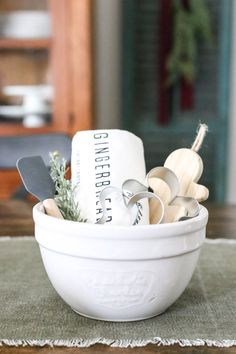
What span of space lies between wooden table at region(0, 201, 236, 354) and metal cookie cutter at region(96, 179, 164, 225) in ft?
0.42

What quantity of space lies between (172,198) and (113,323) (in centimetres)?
15

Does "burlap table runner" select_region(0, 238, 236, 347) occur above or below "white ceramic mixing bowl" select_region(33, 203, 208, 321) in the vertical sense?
below

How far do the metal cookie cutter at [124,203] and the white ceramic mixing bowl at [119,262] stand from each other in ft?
0.12

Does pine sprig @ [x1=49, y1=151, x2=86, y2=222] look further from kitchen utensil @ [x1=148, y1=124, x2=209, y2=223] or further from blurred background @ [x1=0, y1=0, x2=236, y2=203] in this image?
blurred background @ [x1=0, y1=0, x2=236, y2=203]

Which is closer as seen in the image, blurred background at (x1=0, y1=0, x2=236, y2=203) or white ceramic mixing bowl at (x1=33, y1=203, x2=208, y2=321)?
white ceramic mixing bowl at (x1=33, y1=203, x2=208, y2=321)

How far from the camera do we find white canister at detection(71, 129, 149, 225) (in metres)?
0.57

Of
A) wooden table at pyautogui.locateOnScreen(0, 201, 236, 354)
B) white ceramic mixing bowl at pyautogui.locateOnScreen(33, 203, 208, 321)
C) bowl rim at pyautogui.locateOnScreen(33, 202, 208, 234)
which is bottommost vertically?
wooden table at pyautogui.locateOnScreen(0, 201, 236, 354)

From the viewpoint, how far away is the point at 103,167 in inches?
22.8

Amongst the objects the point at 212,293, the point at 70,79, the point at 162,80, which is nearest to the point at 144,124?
the point at 162,80

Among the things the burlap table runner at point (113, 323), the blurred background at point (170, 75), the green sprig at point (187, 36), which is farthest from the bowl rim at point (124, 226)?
the green sprig at point (187, 36)

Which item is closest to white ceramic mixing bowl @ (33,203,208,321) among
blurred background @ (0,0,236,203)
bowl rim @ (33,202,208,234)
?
bowl rim @ (33,202,208,234)

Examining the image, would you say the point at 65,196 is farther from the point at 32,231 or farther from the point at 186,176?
the point at 32,231

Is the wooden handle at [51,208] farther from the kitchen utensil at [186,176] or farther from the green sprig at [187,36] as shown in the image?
the green sprig at [187,36]

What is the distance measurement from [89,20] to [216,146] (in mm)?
1240
